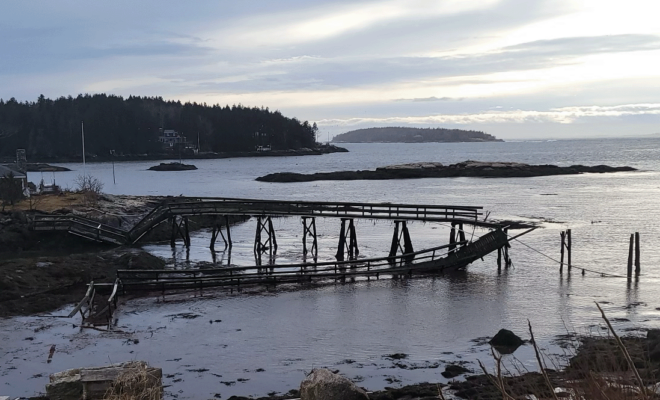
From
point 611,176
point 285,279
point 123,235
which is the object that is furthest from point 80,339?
point 611,176

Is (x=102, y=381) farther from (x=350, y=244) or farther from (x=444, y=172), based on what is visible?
(x=444, y=172)

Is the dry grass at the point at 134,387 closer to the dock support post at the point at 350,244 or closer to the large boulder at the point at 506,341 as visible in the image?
the large boulder at the point at 506,341

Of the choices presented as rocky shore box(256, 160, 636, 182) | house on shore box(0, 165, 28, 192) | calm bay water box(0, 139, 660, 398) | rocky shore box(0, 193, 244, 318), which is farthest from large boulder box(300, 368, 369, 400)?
rocky shore box(256, 160, 636, 182)

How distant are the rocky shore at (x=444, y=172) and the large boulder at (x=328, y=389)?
95.0 m

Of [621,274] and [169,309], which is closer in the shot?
[169,309]

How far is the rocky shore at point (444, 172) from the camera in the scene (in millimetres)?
110688

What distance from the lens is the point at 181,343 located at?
67.7 feet

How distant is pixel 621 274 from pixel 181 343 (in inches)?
862

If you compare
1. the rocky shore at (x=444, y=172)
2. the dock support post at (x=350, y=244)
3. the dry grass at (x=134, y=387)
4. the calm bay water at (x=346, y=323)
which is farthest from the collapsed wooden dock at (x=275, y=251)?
the rocky shore at (x=444, y=172)

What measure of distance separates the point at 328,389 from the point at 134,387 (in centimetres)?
390

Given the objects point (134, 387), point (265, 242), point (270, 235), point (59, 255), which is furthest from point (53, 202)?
point (134, 387)

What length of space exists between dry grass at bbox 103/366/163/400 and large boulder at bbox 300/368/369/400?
3.21 metres

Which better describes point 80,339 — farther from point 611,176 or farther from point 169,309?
point 611,176

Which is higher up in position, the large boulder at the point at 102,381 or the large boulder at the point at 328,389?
the large boulder at the point at 102,381
